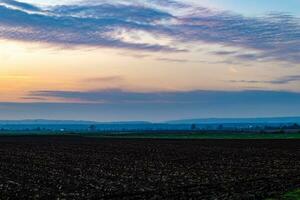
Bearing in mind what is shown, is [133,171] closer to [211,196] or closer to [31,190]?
[31,190]

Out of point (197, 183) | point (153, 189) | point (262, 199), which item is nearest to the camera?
point (262, 199)

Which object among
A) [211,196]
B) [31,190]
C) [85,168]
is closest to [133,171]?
[85,168]

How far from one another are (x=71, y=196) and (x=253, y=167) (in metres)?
19.2

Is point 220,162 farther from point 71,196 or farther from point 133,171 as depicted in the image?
point 71,196

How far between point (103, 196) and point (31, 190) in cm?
460

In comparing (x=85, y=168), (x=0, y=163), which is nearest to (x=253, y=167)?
(x=85, y=168)

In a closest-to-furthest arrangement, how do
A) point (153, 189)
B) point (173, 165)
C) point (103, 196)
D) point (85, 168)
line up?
point (103, 196) → point (153, 189) → point (85, 168) → point (173, 165)

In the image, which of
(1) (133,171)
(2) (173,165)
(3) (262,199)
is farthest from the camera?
(2) (173,165)

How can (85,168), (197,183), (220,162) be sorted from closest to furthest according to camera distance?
(197,183) → (85,168) → (220,162)

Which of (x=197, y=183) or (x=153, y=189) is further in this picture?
(x=197, y=183)

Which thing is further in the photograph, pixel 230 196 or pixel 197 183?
pixel 197 183

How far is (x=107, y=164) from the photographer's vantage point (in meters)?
43.9

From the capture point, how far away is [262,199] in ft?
76.2

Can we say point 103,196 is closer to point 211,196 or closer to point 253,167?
point 211,196
